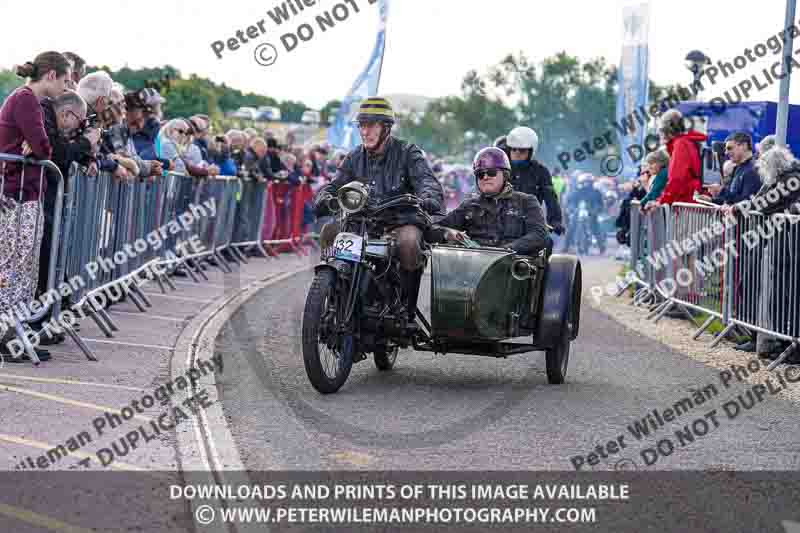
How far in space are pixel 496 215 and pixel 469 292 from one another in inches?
42.7

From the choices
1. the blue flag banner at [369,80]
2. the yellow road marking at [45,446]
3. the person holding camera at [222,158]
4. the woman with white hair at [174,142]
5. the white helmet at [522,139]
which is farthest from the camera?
the blue flag banner at [369,80]

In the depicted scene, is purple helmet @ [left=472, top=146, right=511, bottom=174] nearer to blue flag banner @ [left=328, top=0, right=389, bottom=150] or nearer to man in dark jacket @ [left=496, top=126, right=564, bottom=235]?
man in dark jacket @ [left=496, top=126, right=564, bottom=235]

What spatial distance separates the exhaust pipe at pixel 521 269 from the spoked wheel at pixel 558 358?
1.40 feet

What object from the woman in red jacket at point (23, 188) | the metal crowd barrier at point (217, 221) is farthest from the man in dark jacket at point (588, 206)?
the woman in red jacket at point (23, 188)

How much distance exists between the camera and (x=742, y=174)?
12633 millimetres

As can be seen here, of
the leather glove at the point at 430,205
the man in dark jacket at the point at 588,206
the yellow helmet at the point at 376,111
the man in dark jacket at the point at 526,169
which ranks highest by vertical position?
the yellow helmet at the point at 376,111

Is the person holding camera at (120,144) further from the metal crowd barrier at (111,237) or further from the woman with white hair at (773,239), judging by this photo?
the woman with white hair at (773,239)

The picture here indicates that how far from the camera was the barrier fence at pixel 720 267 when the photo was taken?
420 inches

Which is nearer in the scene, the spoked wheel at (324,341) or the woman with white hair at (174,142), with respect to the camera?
the spoked wheel at (324,341)

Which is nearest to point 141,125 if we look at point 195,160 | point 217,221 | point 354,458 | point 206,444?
point 195,160

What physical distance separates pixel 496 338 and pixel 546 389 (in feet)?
1.94

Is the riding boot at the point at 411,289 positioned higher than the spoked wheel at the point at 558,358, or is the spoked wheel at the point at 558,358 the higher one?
the riding boot at the point at 411,289

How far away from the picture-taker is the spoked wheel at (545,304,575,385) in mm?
8977

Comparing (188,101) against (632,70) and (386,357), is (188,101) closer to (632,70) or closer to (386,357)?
(632,70)
